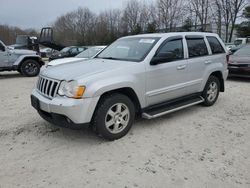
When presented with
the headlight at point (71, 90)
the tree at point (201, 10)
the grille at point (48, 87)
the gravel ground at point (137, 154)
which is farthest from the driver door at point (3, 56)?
the tree at point (201, 10)

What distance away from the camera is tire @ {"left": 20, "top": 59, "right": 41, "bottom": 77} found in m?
11.7

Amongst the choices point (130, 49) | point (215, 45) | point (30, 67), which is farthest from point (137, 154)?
point (30, 67)

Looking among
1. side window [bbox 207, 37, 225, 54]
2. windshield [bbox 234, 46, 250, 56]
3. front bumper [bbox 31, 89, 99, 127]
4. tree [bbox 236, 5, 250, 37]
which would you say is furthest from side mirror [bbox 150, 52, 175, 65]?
tree [bbox 236, 5, 250, 37]

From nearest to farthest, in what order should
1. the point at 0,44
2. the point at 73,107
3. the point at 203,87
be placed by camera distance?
the point at 73,107 → the point at 203,87 → the point at 0,44

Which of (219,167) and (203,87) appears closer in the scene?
(219,167)

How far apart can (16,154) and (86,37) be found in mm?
43332

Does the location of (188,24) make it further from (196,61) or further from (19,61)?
(196,61)

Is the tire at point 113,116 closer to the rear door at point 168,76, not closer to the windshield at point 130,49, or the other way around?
the rear door at point 168,76

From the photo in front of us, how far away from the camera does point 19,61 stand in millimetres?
11492

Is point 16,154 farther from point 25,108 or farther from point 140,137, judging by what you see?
point 25,108

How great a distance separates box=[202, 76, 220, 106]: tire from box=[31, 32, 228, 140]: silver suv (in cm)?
2

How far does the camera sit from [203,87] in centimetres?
565

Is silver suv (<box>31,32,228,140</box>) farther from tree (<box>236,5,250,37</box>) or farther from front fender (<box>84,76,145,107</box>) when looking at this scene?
tree (<box>236,5,250,37</box>)

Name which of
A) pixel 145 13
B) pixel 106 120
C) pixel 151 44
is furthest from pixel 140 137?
pixel 145 13
